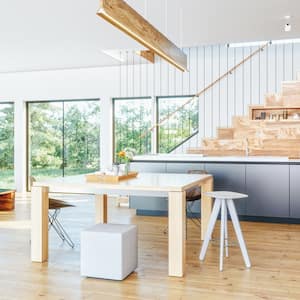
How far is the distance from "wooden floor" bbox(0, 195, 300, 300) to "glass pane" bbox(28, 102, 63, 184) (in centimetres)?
439

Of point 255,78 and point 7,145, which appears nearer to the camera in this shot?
point 255,78

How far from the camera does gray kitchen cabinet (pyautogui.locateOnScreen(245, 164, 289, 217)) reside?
5667 mm

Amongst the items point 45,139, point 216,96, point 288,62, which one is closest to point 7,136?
point 45,139

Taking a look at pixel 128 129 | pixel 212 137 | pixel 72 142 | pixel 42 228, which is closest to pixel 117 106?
pixel 128 129

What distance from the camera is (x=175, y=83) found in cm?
855

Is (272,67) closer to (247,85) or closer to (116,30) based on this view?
(247,85)

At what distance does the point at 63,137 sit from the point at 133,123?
1.64 meters

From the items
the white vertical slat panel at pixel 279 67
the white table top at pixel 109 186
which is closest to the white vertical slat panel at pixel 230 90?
the white vertical slat panel at pixel 279 67

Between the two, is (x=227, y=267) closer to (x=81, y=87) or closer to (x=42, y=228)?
(x=42, y=228)

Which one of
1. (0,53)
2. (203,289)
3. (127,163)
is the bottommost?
(203,289)

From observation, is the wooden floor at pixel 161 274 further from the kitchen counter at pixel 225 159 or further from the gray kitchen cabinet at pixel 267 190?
the kitchen counter at pixel 225 159

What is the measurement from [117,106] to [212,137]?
2.16 metres

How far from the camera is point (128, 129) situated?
898cm

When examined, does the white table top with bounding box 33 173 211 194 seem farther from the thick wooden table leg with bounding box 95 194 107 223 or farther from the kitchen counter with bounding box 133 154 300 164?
the kitchen counter with bounding box 133 154 300 164
